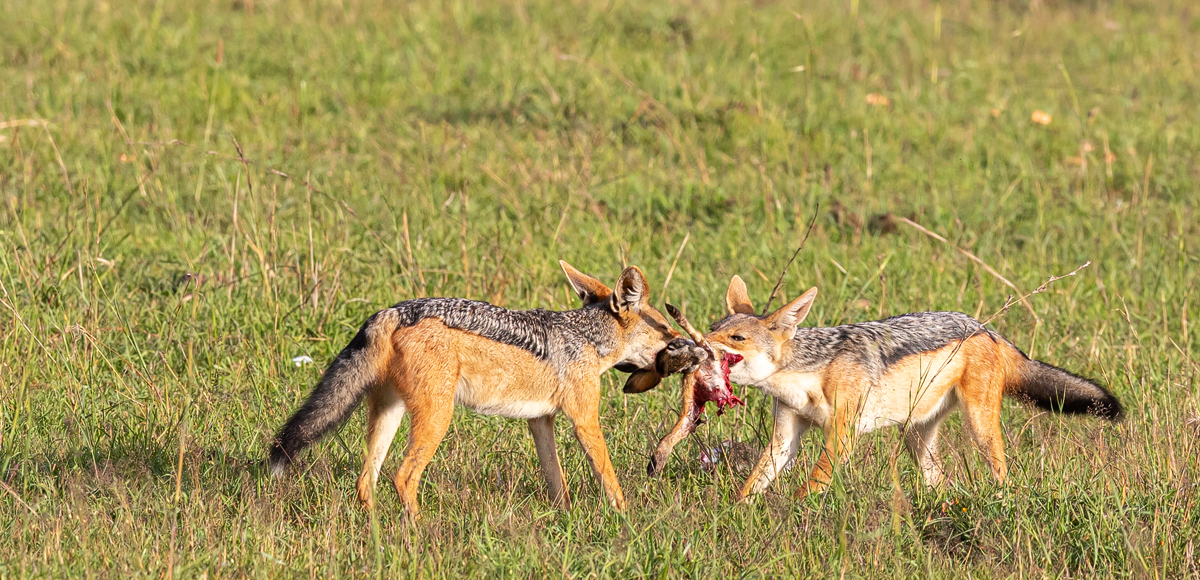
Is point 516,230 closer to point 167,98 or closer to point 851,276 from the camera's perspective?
point 851,276

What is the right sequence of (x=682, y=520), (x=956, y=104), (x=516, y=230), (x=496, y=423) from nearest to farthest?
(x=682, y=520)
(x=496, y=423)
(x=516, y=230)
(x=956, y=104)

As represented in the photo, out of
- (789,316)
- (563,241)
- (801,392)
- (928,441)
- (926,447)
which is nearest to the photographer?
(801,392)

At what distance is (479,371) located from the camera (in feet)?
15.9

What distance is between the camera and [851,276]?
25.6 ft

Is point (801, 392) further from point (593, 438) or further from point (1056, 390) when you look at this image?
point (1056, 390)

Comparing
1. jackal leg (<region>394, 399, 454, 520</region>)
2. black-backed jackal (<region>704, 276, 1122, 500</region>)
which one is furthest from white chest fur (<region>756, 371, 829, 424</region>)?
jackal leg (<region>394, 399, 454, 520</region>)

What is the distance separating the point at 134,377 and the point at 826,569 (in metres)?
3.66

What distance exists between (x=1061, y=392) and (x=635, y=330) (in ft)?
6.51

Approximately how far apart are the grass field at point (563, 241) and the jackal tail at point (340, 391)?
0.25 metres

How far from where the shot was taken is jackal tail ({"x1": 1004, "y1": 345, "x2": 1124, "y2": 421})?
18.0 feet

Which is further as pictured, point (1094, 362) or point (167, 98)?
point (167, 98)

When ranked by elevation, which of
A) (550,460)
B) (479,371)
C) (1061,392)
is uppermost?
(479,371)

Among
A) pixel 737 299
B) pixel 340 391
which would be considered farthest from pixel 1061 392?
pixel 340 391

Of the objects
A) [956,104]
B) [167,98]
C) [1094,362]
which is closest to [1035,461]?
[1094,362]
